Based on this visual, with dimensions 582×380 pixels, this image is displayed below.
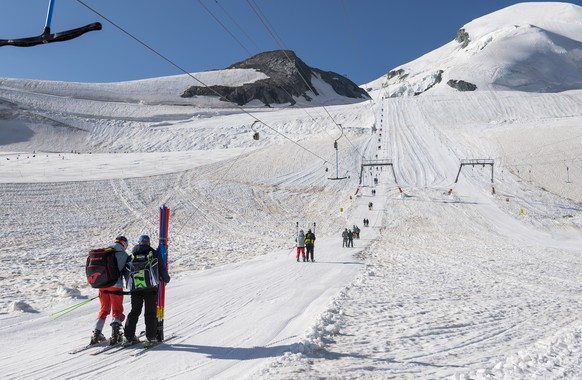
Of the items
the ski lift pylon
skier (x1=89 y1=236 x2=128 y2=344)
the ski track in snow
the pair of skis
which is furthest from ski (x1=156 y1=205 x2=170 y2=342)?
the ski lift pylon

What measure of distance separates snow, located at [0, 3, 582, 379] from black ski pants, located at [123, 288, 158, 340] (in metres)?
0.31

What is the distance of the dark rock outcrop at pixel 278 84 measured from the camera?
135 meters

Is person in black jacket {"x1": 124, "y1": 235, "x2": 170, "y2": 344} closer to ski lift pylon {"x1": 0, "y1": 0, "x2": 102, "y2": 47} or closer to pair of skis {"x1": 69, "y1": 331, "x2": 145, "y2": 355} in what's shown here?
pair of skis {"x1": 69, "y1": 331, "x2": 145, "y2": 355}

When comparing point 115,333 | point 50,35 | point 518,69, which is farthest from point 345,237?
point 518,69

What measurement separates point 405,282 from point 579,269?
29.9 ft

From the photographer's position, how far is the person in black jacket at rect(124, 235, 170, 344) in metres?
6.74

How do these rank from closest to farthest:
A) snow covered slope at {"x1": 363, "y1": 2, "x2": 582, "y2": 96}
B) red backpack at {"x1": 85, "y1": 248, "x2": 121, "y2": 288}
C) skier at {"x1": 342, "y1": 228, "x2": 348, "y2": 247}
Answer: red backpack at {"x1": 85, "y1": 248, "x2": 121, "y2": 288}, skier at {"x1": 342, "y1": 228, "x2": 348, "y2": 247}, snow covered slope at {"x1": 363, "y1": 2, "x2": 582, "y2": 96}

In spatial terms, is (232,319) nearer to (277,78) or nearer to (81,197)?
(81,197)

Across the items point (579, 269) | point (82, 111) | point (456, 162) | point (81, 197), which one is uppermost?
point (82, 111)

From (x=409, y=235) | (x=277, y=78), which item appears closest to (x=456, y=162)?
(x=409, y=235)

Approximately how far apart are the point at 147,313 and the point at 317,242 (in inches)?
846

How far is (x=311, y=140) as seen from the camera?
65.2m

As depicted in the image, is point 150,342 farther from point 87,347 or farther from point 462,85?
point 462,85

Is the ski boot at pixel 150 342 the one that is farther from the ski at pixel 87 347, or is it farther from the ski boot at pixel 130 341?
the ski at pixel 87 347
